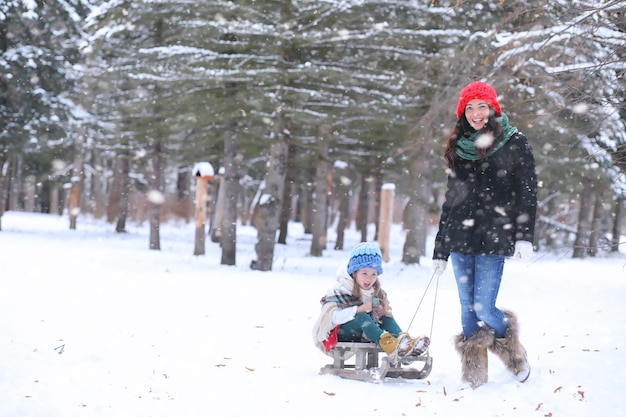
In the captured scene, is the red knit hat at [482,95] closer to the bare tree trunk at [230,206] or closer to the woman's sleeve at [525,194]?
the woman's sleeve at [525,194]

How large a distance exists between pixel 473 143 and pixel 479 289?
1090 mm

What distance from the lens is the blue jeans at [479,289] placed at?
4660 mm

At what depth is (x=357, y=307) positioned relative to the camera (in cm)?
522

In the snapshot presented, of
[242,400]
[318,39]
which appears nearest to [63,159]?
[318,39]

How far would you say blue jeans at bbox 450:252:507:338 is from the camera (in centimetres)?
466

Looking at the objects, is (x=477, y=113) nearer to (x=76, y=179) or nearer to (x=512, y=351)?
(x=512, y=351)

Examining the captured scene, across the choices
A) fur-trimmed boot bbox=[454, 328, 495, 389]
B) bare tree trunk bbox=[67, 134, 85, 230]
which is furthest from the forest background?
bare tree trunk bbox=[67, 134, 85, 230]

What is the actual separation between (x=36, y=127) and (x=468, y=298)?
20.6 m

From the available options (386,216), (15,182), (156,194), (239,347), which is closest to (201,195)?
(156,194)

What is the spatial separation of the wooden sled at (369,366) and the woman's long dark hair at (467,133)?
157cm

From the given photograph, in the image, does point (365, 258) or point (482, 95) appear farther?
point (365, 258)

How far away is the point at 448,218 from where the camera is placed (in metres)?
4.91

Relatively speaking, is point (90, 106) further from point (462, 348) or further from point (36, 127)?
point (462, 348)

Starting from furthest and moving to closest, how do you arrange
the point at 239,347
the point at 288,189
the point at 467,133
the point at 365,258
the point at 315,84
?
the point at 288,189 < the point at 315,84 < the point at 239,347 < the point at 365,258 < the point at 467,133
